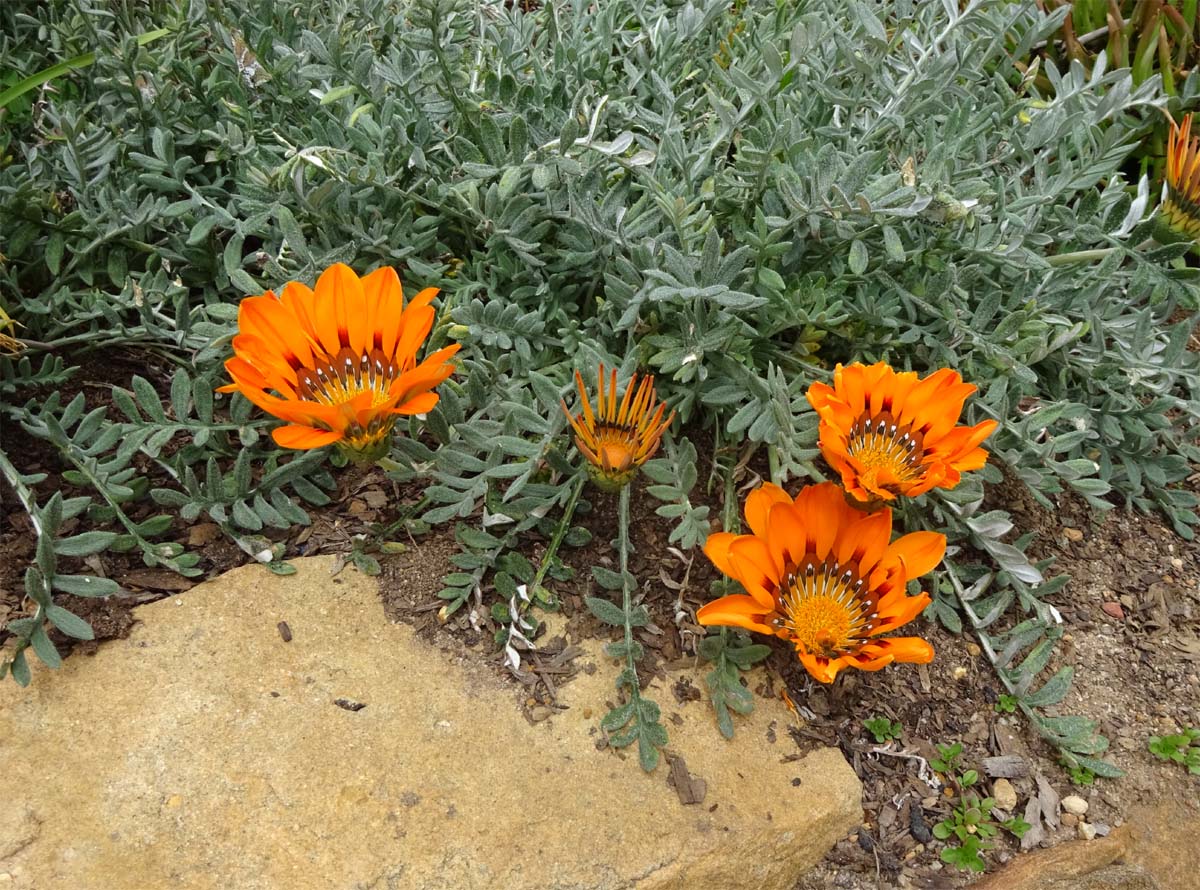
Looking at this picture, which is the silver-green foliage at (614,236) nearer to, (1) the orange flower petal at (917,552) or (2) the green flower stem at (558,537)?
(2) the green flower stem at (558,537)

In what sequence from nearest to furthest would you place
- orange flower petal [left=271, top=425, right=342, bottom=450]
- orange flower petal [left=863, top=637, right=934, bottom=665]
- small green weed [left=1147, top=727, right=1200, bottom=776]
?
orange flower petal [left=271, top=425, right=342, bottom=450]
orange flower petal [left=863, top=637, right=934, bottom=665]
small green weed [left=1147, top=727, right=1200, bottom=776]

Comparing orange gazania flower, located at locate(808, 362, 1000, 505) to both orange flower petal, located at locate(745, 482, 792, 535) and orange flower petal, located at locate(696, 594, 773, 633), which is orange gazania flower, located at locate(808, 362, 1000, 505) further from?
orange flower petal, located at locate(696, 594, 773, 633)

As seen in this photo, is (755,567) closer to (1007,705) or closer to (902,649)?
(902,649)

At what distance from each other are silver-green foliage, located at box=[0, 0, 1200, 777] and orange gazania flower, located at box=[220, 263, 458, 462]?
0.19 m

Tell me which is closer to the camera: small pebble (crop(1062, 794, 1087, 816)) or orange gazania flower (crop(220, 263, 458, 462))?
orange gazania flower (crop(220, 263, 458, 462))

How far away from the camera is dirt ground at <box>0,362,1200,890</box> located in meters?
1.74

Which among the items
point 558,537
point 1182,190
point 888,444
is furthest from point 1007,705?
point 1182,190

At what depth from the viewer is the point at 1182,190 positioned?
198cm

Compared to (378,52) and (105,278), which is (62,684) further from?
(378,52)

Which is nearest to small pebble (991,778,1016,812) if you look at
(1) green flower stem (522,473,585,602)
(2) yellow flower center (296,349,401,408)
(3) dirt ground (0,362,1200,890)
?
(3) dirt ground (0,362,1200,890)

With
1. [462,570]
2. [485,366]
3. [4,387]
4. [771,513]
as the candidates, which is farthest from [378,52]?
[771,513]

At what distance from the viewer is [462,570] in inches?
75.1

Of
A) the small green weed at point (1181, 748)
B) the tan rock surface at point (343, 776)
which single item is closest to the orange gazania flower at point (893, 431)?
the tan rock surface at point (343, 776)

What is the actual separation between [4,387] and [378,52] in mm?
1121
